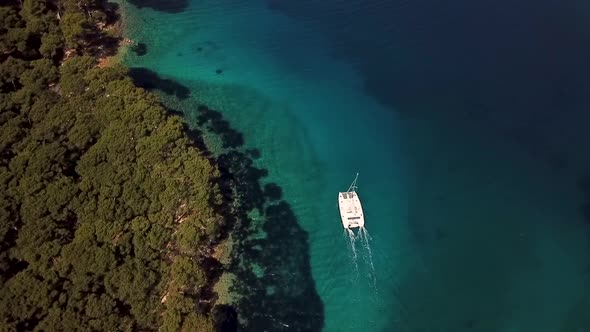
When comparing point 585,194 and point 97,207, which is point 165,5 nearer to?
point 97,207

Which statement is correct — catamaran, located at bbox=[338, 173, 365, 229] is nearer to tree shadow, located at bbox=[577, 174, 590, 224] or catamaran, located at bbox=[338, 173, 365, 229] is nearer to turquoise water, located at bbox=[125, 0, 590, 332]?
turquoise water, located at bbox=[125, 0, 590, 332]

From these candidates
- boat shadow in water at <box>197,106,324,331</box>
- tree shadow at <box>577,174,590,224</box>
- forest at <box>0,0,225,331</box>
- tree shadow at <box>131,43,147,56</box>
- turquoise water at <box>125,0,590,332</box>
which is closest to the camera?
forest at <box>0,0,225,331</box>

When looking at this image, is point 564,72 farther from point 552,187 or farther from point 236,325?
point 236,325

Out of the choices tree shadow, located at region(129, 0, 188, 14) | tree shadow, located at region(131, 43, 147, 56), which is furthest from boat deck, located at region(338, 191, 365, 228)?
tree shadow, located at region(129, 0, 188, 14)

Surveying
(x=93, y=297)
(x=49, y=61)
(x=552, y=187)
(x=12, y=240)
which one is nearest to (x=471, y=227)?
(x=552, y=187)

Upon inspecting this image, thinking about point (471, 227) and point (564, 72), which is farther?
point (564, 72)

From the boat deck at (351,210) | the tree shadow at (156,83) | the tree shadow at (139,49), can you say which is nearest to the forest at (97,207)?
the tree shadow at (156,83)

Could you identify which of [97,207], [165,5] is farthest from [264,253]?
[165,5]
